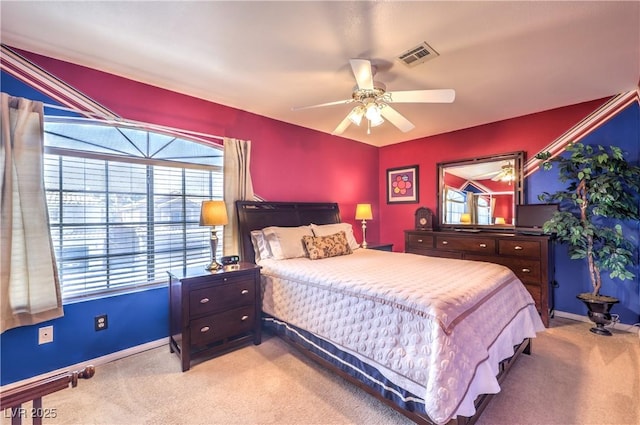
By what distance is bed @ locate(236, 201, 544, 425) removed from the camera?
5.11 ft

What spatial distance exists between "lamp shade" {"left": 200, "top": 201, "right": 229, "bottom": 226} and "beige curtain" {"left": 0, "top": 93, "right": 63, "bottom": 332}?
1127mm

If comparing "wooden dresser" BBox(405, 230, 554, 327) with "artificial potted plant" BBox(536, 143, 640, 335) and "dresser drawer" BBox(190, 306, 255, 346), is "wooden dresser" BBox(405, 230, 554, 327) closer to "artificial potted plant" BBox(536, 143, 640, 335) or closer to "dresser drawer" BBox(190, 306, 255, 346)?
"artificial potted plant" BBox(536, 143, 640, 335)

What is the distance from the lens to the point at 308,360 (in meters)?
2.52

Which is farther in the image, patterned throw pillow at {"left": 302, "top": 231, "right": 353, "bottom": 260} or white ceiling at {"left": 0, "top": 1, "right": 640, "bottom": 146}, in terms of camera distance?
patterned throw pillow at {"left": 302, "top": 231, "right": 353, "bottom": 260}

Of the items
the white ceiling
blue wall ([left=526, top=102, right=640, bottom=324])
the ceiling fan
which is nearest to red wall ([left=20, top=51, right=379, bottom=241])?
the white ceiling

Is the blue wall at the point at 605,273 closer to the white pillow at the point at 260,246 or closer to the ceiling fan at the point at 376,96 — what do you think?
the ceiling fan at the point at 376,96

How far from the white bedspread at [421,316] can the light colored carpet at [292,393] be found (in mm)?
320

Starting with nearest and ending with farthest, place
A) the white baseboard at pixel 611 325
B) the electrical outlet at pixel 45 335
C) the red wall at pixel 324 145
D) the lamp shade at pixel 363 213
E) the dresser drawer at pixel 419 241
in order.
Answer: the electrical outlet at pixel 45 335 → the red wall at pixel 324 145 → the white baseboard at pixel 611 325 → the dresser drawer at pixel 419 241 → the lamp shade at pixel 363 213

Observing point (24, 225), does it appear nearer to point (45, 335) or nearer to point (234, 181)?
point (45, 335)

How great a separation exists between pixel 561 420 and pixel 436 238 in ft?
8.29

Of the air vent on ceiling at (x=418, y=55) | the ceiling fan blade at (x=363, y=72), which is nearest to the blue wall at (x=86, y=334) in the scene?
the ceiling fan blade at (x=363, y=72)

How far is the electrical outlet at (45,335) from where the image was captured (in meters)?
2.23

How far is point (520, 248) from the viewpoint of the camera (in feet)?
11.0

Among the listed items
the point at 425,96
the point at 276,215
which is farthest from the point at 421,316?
the point at 276,215
